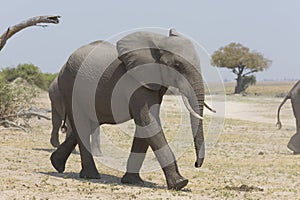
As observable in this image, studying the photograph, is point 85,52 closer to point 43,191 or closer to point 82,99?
point 82,99

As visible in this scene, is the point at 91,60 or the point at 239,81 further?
the point at 239,81

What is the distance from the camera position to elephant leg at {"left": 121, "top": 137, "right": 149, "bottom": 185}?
1004 centimetres

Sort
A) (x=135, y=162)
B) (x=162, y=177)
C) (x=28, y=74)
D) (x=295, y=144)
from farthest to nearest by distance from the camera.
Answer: (x=28, y=74) < (x=295, y=144) < (x=162, y=177) < (x=135, y=162)

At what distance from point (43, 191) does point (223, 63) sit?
69.2m

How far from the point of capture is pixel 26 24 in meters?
8.95

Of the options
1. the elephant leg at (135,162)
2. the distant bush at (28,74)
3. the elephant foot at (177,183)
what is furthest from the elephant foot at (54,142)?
the distant bush at (28,74)

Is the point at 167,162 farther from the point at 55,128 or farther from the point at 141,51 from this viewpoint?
the point at 55,128

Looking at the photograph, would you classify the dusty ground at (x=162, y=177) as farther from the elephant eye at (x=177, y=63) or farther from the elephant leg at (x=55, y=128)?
the elephant eye at (x=177, y=63)

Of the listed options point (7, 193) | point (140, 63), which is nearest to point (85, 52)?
point (140, 63)

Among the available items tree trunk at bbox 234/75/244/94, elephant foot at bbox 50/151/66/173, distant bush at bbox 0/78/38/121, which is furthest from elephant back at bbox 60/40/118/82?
tree trunk at bbox 234/75/244/94

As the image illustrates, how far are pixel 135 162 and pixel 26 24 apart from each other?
116 inches

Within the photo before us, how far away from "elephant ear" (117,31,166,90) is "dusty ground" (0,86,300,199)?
1775 mm

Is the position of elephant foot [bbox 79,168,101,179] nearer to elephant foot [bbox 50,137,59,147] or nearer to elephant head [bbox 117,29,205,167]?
elephant head [bbox 117,29,205,167]

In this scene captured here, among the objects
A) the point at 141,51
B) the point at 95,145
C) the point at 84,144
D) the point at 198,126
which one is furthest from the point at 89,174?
the point at 95,145
